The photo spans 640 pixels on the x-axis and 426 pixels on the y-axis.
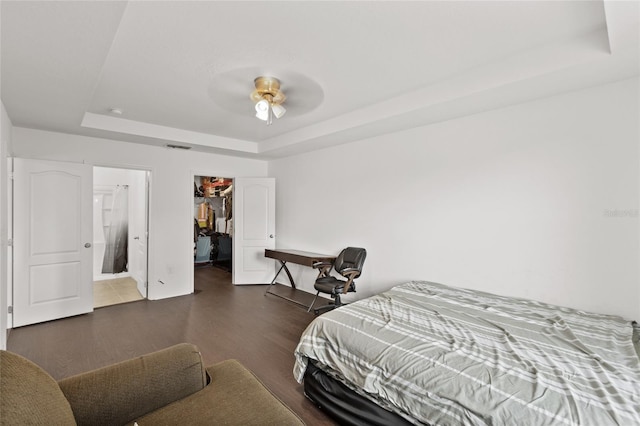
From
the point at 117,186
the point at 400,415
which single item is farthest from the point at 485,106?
the point at 117,186

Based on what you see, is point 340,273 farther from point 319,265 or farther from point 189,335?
point 189,335

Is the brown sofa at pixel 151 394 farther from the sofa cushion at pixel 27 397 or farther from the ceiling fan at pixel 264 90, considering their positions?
the ceiling fan at pixel 264 90

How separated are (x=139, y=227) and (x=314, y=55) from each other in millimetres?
A: 4435

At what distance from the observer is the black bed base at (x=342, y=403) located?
68.5 inches

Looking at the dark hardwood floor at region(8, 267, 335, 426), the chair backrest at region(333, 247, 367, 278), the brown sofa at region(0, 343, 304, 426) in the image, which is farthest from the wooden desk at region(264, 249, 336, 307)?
the brown sofa at region(0, 343, 304, 426)

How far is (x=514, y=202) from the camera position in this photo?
284cm

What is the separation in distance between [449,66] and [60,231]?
476 cm

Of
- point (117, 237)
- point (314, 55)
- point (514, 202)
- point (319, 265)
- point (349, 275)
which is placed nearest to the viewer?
point (314, 55)

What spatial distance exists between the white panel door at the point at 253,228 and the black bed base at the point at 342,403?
11.7 feet

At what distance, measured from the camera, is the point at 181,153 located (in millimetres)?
4887

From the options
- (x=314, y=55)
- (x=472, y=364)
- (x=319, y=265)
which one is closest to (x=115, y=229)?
(x=319, y=265)

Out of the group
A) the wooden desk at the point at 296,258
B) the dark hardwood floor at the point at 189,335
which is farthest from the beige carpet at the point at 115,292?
the wooden desk at the point at 296,258

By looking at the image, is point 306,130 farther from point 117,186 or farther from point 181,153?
point 117,186

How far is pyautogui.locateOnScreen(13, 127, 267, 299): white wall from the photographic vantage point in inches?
163
